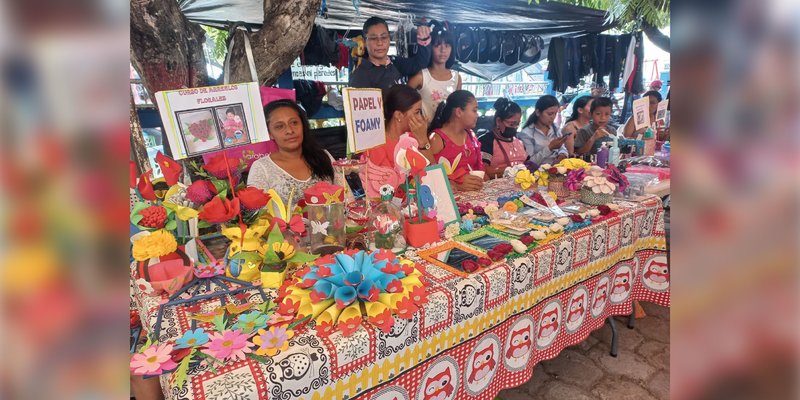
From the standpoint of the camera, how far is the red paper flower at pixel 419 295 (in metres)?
1.29

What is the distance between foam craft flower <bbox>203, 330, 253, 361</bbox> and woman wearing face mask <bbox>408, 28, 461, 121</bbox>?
3.18 m

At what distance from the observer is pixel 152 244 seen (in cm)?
130

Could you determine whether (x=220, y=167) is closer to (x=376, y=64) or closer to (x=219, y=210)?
(x=219, y=210)

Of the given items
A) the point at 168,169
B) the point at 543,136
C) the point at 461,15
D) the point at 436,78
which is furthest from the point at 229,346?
the point at 461,15

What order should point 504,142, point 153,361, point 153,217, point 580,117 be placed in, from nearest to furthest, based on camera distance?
point 153,361 < point 153,217 < point 504,142 < point 580,117

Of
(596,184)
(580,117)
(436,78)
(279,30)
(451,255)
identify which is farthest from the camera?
(580,117)

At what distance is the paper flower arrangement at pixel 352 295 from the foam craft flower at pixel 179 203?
396mm

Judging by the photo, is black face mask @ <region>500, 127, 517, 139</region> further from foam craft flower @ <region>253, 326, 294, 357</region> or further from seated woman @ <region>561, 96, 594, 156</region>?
foam craft flower @ <region>253, 326, 294, 357</region>

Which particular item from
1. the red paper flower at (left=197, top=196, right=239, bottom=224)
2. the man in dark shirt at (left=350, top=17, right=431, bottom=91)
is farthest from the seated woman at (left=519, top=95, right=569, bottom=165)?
the red paper flower at (left=197, top=196, right=239, bottom=224)

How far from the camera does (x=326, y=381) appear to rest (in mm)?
1134

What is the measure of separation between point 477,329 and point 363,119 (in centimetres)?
104

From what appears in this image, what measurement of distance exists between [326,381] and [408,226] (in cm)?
77
